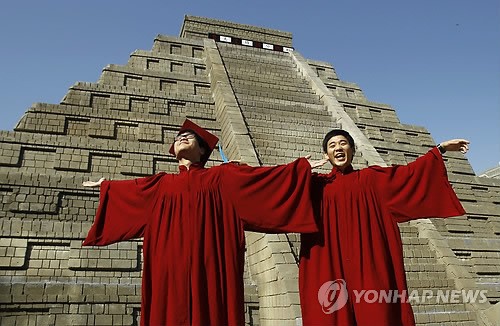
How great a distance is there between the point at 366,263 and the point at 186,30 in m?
14.0

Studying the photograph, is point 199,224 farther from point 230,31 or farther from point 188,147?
point 230,31

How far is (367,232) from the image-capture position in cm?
333

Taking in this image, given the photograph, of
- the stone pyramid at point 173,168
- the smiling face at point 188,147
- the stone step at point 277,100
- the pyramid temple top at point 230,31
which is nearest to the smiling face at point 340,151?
the smiling face at point 188,147

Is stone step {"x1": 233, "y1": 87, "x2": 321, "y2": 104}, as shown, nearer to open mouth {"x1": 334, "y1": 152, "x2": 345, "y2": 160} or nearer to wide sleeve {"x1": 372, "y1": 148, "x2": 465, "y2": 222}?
open mouth {"x1": 334, "y1": 152, "x2": 345, "y2": 160}

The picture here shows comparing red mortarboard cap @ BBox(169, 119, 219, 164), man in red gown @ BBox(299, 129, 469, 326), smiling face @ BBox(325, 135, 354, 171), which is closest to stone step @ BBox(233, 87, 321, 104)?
red mortarboard cap @ BBox(169, 119, 219, 164)

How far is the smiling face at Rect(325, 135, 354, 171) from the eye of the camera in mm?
3695

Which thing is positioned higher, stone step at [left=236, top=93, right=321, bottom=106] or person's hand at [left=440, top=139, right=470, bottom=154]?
stone step at [left=236, top=93, right=321, bottom=106]

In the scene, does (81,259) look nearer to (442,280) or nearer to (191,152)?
(191,152)

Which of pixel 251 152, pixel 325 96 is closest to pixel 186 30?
pixel 325 96

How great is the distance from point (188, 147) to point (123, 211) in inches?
34.8

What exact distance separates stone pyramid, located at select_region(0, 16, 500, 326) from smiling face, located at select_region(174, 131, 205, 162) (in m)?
2.38

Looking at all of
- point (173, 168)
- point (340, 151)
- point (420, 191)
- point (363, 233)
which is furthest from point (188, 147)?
point (173, 168)

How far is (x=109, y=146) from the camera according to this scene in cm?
779

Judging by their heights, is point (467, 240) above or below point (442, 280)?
above
